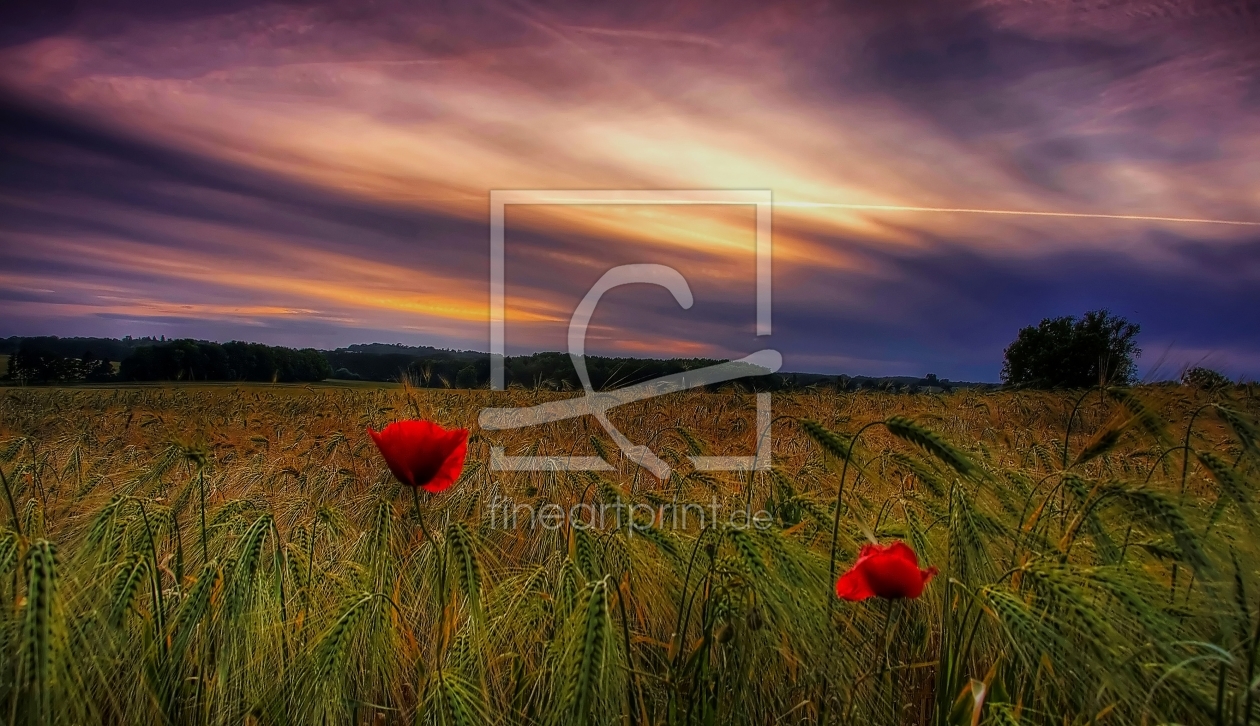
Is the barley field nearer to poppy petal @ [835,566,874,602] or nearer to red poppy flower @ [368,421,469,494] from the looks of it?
poppy petal @ [835,566,874,602]

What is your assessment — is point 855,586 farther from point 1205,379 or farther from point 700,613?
point 1205,379

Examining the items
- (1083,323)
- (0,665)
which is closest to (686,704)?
(0,665)

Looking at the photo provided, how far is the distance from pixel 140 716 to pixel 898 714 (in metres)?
2.29

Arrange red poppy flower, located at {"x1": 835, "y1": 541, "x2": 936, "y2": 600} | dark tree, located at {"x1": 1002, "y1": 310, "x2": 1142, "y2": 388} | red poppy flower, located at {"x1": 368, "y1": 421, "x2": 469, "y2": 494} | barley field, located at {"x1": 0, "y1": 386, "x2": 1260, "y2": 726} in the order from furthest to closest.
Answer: dark tree, located at {"x1": 1002, "y1": 310, "x2": 1142, "y2": 388}, red poppy flower, located at {"x1": 368, "y1": 421, "x2": 469, "y2": 494}, red poppy flower, located at {"x1": 835, "y1": 541, "x2": 936, "y2": 600}, barley field, located at {"x1": 0, "y1": 386, "x2": 1260, "y2": 726}

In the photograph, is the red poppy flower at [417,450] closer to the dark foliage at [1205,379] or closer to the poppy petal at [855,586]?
the poppy petal at [855,586]

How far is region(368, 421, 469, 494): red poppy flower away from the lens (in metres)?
2.30

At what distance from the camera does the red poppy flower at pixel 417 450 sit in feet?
7.54

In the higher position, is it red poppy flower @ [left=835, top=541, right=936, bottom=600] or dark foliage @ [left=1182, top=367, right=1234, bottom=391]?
dark foliage @ [left=1182, top=367, right=1234, bottom=391]

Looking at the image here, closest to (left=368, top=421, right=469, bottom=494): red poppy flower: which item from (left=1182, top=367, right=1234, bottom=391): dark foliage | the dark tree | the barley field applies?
the barley field

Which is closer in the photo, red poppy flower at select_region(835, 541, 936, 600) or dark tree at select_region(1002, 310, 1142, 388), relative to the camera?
red poppy flower at select_region(835, 541, 936, 600)

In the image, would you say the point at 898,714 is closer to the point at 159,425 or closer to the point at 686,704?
the point at 686,704

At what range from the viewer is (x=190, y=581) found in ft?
8.84

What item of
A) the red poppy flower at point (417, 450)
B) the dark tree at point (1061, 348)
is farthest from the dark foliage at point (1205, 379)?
the dark tree at point (1061, 348)

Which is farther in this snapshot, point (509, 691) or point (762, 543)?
point (509, 691)
